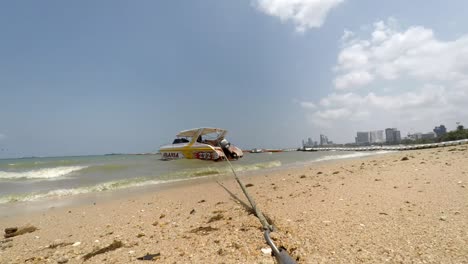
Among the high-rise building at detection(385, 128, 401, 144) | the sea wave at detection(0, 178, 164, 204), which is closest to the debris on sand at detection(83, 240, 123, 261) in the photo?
the sea wave at detection(0, 178, 164, 204)

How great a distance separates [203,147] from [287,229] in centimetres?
2054

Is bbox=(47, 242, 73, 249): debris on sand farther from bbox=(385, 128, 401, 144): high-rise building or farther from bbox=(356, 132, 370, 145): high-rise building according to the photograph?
bbox=(356, 132, 370, 145): high-rise building

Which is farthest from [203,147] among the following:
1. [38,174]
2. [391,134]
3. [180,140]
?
[391,134]

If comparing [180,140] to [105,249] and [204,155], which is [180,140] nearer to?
[204,155]

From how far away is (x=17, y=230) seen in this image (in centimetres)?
421

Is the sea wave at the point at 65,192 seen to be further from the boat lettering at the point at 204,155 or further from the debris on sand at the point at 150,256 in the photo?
the boat lettering at the point at 204,155

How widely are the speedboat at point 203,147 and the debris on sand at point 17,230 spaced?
17690mm

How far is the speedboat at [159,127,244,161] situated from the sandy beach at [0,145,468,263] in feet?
57.0

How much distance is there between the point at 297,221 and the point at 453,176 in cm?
403

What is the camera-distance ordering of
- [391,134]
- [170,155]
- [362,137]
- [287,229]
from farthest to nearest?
[362,137], [391,134], [170,155], [287,229]

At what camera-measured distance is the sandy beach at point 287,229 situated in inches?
82.2

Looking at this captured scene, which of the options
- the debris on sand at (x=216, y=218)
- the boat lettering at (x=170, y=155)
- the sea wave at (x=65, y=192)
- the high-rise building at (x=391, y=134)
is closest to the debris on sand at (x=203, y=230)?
the debris on sand at (x=216, y=218)

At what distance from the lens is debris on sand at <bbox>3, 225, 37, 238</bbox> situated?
4.05 m

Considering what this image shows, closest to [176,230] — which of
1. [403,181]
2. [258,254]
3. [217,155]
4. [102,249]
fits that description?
[102,249]
